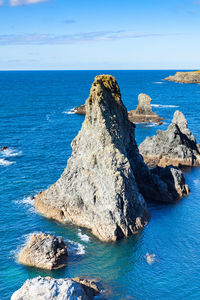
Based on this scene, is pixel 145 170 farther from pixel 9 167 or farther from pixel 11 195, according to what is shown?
pixel 9 167

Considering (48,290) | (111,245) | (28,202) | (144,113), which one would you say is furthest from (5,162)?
(144,113)

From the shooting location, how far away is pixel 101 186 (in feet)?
158

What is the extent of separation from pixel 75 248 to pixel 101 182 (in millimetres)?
9612

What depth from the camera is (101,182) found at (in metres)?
48.2

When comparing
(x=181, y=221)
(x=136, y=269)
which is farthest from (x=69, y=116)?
(x=136, y=269)

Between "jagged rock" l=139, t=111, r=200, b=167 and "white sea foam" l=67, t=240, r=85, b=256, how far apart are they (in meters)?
35.2

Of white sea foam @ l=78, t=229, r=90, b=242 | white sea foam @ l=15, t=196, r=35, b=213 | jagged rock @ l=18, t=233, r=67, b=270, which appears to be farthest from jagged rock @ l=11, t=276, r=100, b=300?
white sea foam @ l=15, t=196, r=35, b=213

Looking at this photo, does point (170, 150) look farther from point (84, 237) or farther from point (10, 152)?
point (10, 152)

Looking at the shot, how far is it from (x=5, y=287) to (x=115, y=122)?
28.0m

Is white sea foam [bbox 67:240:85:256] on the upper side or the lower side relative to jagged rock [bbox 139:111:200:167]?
lower

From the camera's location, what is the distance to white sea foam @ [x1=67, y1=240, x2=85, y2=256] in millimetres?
43234

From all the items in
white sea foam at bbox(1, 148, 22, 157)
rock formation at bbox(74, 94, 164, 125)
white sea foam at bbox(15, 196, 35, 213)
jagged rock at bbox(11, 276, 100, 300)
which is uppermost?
rock formation at bbox(74, 94, 164, 125)

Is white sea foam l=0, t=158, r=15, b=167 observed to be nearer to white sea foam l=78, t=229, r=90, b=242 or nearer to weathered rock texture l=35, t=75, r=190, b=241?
weathered rock texture l=35, t=75, r=190, b=241

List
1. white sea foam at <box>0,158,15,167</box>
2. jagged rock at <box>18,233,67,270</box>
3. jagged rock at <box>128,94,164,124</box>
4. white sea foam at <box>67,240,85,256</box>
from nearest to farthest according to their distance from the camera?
1. jagged rock at <box>18,233,67,270</box>
2. white sea foam at <box>67,240,85,256</box>
3. white sea foam at <box>0,158,15,167</box>
4. jagged rock at <box>128,94,164,124</box>
